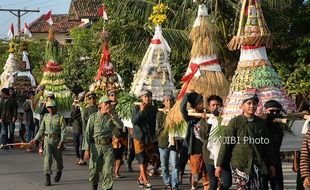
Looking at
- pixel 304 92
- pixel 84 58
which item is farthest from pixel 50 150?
pixel 84 58

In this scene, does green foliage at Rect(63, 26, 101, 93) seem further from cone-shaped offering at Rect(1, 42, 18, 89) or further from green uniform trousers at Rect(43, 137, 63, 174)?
green uniform trousers at Rect(43, 137, 63, 174)

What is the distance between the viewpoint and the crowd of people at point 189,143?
733 cm

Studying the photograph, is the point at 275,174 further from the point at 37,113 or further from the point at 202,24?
the point at 37,113

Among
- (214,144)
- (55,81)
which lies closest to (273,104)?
(214,144)

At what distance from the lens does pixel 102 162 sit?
10086 millimetres

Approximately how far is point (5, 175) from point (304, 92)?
28.0 feet

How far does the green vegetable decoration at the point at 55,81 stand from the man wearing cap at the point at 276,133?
10170 mm

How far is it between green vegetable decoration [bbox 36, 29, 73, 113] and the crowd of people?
256 cm

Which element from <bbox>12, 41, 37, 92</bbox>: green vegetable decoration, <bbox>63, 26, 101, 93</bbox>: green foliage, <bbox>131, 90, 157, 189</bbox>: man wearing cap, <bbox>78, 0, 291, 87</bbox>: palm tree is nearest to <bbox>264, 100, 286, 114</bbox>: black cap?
<bbox>131, 90, 157, 189</bbox>: man wearing cap

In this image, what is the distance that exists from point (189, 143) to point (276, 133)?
222cm

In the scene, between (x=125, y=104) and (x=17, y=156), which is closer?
(x=125, y=104)

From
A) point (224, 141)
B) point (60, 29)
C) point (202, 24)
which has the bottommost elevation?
point (60, 29)

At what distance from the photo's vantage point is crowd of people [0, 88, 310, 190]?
7.33m

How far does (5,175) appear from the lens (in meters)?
12.8
